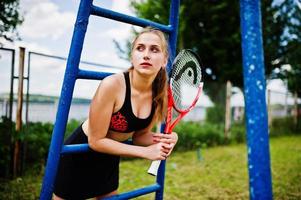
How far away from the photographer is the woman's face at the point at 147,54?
150 cm

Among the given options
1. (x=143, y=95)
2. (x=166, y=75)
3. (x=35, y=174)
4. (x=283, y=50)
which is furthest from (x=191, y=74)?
(x=283, y=50)

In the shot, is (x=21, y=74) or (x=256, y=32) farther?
(x=21, y=74)

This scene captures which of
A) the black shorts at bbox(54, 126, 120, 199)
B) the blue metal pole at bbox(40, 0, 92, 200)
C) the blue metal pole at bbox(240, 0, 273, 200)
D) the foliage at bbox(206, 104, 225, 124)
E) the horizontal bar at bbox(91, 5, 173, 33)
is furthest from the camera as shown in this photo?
the foliage at bbox(206, 104, 225, 124)

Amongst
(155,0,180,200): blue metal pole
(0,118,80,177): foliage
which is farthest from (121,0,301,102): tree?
(155,0,180,200): blue metal pole

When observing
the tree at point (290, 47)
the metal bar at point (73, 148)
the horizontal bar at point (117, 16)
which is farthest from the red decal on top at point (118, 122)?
the tree at point (290, 47)

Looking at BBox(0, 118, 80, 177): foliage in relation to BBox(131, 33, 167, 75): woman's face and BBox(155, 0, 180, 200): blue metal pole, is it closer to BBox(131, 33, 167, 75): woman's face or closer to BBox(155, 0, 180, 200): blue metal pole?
BBox(155, 0, 180, 200): blue metal pole

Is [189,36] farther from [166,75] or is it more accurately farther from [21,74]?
[166,75]

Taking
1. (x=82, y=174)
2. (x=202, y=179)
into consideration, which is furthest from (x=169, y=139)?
(x=202, y=179)

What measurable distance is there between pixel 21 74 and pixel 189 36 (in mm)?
10270

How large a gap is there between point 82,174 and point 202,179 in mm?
2642

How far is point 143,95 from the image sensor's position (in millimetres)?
1693

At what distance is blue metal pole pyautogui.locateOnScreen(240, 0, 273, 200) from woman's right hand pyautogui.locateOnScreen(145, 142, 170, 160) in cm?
75

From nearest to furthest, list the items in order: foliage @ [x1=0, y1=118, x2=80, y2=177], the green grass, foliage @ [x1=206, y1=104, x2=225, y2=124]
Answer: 1. the green grass
2. foliage @ [x1=0, y1=118, x2=80, y2=177]
3. foliage @ [x1=206, y1=104, x2=225, y2=124]

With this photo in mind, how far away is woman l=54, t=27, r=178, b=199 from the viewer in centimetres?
141
